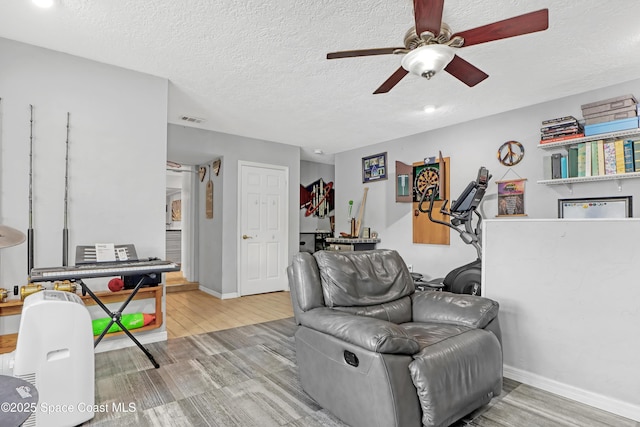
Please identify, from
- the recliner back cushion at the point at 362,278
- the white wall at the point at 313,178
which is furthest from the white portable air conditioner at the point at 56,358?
the white wall at the point at 313,178

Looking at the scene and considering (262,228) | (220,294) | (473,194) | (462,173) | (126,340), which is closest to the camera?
(126,340)

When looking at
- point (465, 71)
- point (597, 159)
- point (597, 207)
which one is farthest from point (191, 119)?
point (597, 207)

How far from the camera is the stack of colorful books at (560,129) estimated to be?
340 centimetres

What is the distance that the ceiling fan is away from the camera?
66.3 inches

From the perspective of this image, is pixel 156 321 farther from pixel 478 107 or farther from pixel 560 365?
pixel 478 107

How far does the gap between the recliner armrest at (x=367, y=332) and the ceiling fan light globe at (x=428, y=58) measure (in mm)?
1509

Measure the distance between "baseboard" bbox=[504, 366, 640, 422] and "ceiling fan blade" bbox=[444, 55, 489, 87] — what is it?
2112mm

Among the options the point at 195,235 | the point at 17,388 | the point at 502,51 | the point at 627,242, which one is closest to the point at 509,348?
the point at 627,242

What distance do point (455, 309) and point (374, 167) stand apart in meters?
3.80

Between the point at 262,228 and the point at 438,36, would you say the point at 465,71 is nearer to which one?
the point at 438,36

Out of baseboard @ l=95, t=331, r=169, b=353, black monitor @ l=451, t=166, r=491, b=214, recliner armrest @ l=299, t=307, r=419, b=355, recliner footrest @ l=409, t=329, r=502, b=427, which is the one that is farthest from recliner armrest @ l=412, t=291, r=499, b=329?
baseboard @ l=95, t=331, r=169, b=353

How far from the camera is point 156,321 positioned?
10.2 ft

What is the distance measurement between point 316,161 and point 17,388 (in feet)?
21.4

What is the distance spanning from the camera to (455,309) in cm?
222
